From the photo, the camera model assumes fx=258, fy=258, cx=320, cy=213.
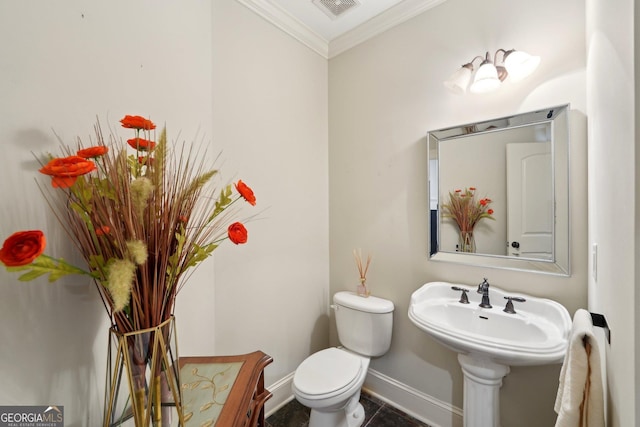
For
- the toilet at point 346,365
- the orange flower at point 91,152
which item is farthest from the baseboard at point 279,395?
the orange flower at point 91,152

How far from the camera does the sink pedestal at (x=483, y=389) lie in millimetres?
1169

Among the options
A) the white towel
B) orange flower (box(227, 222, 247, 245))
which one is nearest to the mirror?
the white towel

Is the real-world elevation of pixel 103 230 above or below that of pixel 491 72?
below

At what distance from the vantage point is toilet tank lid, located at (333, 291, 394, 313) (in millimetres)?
1637

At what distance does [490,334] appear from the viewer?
4.18 ft

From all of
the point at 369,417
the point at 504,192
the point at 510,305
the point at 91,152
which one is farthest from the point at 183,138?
the point at 369,417

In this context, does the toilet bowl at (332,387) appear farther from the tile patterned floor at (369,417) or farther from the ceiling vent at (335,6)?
the ceiling vent at (335,6)

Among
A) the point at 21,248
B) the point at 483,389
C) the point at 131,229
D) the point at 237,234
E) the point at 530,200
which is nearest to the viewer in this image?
the point at 21,248

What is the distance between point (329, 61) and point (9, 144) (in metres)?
1.93

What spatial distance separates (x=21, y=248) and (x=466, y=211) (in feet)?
5.79

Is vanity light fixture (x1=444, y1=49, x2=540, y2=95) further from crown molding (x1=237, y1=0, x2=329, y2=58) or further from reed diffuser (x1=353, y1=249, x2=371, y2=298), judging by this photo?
reed diffuser (x1=353, y1=249, x2=371, y2=298)

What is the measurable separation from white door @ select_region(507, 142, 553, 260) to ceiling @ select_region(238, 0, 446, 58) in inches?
41.2

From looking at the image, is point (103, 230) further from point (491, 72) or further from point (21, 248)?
point (491, 72)

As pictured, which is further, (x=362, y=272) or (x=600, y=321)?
(x=362, y=272)
